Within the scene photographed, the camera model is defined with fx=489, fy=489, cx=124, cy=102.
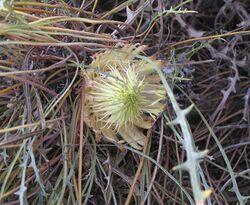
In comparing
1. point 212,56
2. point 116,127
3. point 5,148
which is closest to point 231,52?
point 212,56

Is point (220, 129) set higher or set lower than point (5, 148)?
lower

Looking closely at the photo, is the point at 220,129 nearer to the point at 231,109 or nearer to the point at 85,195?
the point at 231,109

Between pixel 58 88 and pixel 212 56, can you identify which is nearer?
pixel 58 88

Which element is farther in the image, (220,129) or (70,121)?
(220,129)

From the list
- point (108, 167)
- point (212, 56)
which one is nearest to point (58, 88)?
point (108, 167)

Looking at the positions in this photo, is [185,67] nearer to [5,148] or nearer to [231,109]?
[231,109]

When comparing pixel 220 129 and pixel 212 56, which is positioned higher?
pixel 212 56
